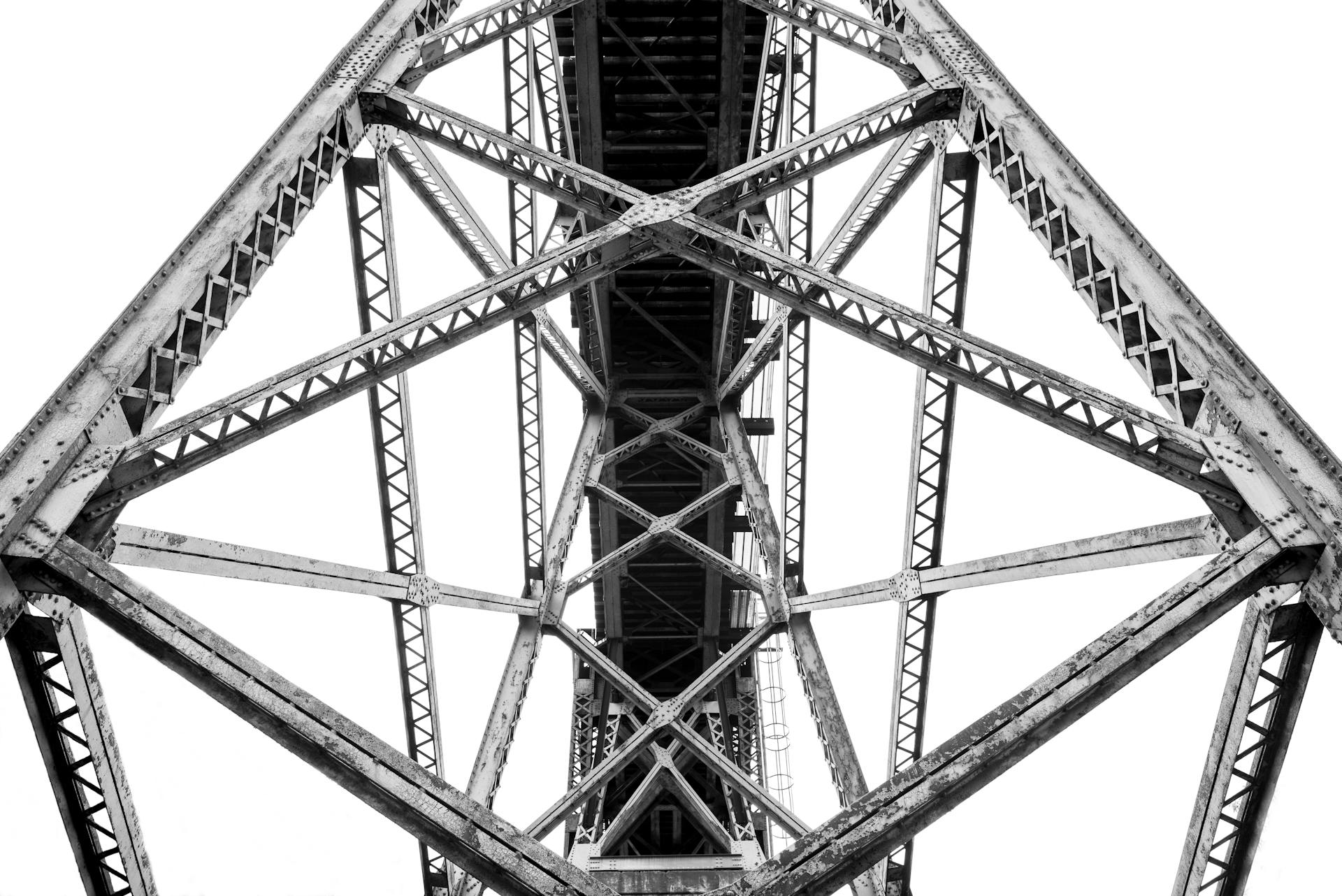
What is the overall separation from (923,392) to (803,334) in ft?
11.8

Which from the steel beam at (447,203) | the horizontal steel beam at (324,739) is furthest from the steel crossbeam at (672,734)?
the horizontal steel beam at (324,739)

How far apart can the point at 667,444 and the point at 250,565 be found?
8.28 m

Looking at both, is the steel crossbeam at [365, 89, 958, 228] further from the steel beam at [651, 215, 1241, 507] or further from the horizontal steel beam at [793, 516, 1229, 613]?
the horizontal steel beam at [793, 516, 1229, 613]

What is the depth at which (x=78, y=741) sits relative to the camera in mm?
6160

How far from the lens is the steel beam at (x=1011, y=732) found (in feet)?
17.0

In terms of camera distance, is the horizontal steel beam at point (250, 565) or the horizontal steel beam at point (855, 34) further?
the horizontal steel beam at point (855, 34)

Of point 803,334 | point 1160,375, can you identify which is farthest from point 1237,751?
point 803,334

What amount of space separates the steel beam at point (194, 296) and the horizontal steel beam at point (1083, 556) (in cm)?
572

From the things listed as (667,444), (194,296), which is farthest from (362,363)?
(667,444)

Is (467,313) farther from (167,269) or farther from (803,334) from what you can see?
(803,334)

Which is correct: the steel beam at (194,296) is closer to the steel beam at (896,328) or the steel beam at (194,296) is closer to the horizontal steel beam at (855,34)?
the steel beam at (896,328)

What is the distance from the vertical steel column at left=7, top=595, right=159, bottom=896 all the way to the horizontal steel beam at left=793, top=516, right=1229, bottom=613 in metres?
5.76

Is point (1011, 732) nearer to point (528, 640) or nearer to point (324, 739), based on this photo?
point (324, 739)

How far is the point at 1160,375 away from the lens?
7062mm
